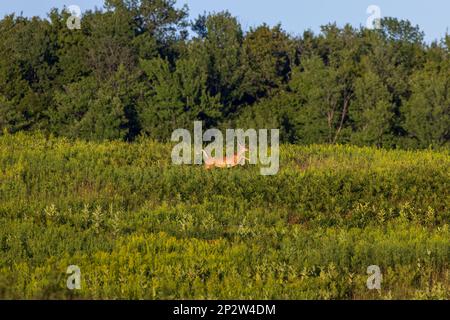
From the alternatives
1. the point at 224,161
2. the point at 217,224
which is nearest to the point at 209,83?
the point at 224,161

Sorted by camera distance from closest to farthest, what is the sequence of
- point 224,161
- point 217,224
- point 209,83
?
1. point 217,224
2. point 224,161
3. point 209,83

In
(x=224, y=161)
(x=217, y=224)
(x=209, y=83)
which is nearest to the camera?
(x=217, y=224)

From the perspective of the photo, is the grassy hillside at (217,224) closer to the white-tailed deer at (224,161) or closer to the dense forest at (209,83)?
the white-tailed deer at (224,161)

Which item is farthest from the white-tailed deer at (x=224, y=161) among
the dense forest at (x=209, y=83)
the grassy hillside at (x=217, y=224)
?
the dense forest at (x=209, y=83)

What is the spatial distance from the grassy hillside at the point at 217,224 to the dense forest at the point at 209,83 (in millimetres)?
31347

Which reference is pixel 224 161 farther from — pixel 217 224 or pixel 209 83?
pixel 209 83

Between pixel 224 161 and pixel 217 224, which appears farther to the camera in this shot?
pixel 224 161

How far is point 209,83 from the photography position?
225ft

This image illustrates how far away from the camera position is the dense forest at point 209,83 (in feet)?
198

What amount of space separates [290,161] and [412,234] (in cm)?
1032

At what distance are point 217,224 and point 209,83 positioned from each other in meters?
51.0

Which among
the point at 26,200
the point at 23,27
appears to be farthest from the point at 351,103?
the point at 26,200

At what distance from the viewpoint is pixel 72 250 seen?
15047 mm

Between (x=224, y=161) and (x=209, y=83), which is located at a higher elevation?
(x=209, y=83)
